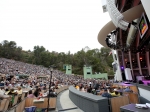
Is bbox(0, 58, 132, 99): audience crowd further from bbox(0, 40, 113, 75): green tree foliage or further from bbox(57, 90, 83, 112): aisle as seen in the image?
bbox(0, 40, 113, 75): green tree foliage

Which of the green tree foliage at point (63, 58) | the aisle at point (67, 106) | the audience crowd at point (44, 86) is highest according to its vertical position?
the green tree foliage at point (63, 58)

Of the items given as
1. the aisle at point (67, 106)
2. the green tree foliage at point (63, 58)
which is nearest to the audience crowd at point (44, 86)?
the aisle at point (67, 106)

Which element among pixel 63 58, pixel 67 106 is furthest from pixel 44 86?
pixel 63 58

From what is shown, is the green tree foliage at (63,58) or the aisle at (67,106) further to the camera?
the green tree foliage at (63,58)

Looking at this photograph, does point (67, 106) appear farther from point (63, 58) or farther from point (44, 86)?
point (63, 58)

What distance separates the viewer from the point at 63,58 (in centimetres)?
6738

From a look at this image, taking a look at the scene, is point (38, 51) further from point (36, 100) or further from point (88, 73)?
point (36, 100)

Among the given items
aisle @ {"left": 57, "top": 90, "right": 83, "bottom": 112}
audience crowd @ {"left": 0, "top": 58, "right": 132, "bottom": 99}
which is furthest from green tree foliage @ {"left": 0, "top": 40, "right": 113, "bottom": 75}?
aisle @ {"left": 57, "top": 90, "right": 83, "bottom": 112}

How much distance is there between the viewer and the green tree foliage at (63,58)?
57469mm

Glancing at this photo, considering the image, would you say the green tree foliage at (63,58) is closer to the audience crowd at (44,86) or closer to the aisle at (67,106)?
the audience crowd at (44,86)

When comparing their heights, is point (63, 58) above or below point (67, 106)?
above

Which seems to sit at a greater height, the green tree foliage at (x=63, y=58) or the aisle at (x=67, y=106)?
the green tree foliage at (x=63, y=58)

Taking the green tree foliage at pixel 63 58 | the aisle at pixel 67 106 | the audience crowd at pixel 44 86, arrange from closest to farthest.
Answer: the aisle at pixel 67 106 < the audience crowd at pixel 44 86 < the green tree foliage at pixel 63 58

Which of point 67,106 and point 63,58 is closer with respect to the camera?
point 67,106
